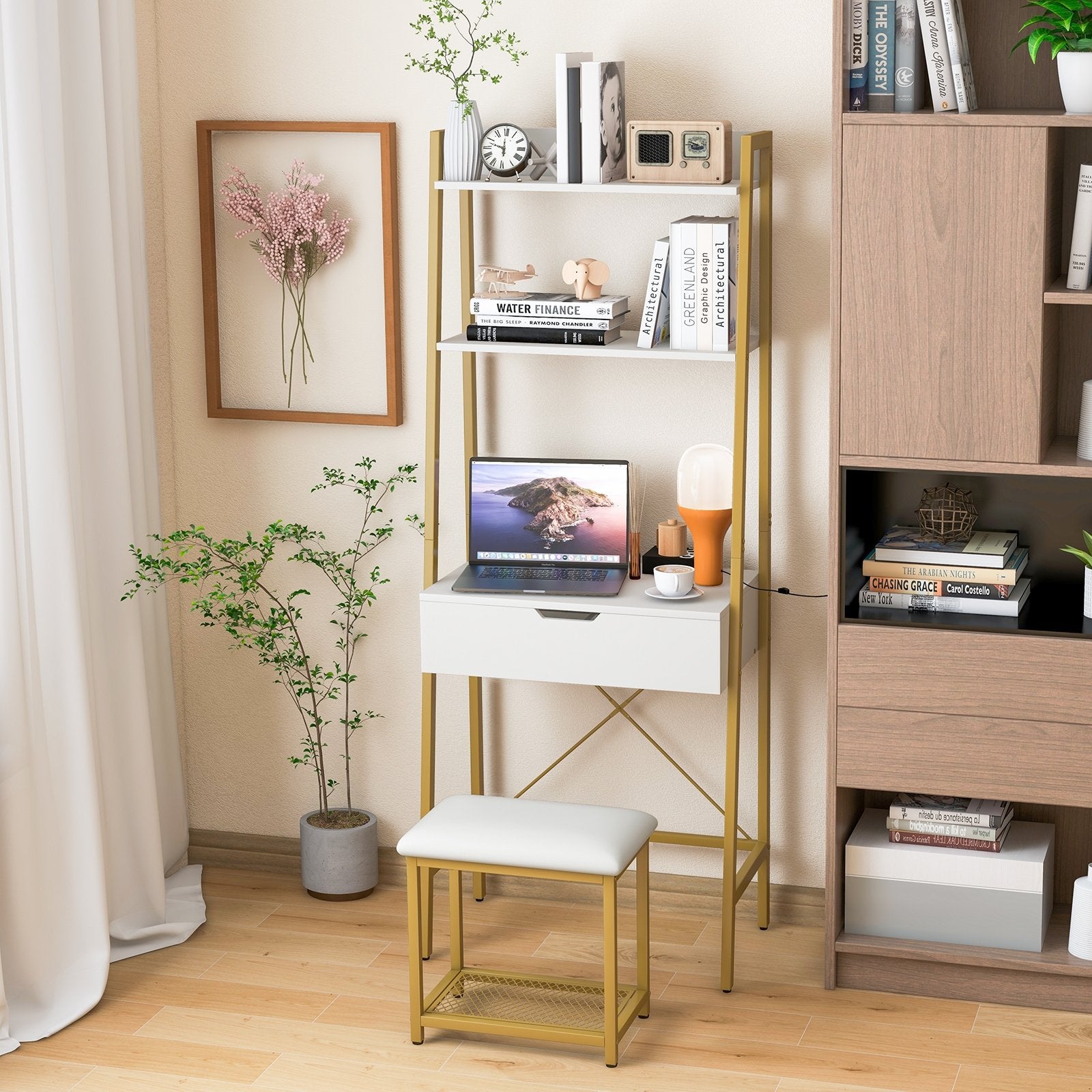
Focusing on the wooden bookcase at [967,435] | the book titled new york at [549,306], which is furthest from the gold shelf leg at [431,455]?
the wooden bookcase at [967,435]

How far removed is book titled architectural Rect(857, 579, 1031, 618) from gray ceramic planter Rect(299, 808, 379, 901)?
1232mm

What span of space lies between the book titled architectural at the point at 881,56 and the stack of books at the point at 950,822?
126cm

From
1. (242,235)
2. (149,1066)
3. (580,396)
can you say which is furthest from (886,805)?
(242,235)

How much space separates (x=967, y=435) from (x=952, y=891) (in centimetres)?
87

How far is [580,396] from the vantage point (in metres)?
3.34

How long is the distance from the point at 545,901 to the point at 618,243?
56.1 inches

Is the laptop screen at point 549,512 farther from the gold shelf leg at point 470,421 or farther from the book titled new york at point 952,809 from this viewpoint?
the book titled new york at point 952,809

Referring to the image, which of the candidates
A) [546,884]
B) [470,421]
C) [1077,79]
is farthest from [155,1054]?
[1077,79]

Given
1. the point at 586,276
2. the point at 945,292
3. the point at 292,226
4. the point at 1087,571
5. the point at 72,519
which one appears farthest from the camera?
the point at 292,226

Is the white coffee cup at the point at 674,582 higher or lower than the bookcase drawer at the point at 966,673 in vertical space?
higher

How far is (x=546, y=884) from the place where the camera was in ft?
11.7

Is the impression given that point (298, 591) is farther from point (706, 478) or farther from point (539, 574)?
point (706, 478)

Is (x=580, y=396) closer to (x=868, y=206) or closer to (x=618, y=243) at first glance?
(x=618, y=243)

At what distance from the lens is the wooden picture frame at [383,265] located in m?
3.33
